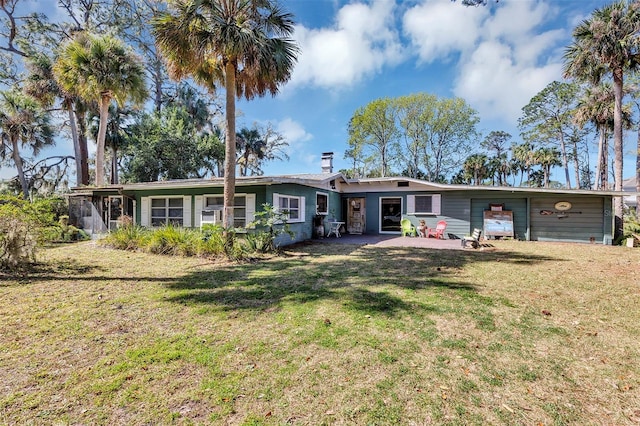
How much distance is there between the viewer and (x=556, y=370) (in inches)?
106

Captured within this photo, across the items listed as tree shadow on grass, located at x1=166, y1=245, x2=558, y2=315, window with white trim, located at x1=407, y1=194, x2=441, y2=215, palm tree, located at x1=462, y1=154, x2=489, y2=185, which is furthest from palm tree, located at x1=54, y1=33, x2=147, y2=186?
palm tree, located at x1=462, y1=154, x2=489, y2=185

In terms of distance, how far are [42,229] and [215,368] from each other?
671 centimetres

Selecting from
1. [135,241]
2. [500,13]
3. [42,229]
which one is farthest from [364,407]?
[500,13]

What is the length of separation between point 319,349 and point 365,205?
1289cm

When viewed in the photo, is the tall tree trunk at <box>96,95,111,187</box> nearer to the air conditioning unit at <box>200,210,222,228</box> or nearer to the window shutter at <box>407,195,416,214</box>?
the air conditioning unit at <box>200,210,222,228</box>

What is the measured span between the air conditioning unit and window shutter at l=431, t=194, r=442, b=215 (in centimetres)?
954

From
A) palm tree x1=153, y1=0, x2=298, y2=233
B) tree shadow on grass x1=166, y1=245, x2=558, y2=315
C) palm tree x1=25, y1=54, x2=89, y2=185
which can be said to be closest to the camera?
tree shadow on grass x1=166, y1=245, x2=558, y2=315

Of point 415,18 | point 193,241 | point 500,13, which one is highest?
point 415,18

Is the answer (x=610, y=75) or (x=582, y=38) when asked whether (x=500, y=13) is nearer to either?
(x=582, y=38)

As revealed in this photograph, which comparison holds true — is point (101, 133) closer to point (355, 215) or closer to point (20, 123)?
point (20, 123)

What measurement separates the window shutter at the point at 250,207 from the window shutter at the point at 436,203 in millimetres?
8489

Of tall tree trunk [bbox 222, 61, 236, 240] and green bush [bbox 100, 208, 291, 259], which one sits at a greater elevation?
tall tree trunk [bbox 222, 61, 236, 240]

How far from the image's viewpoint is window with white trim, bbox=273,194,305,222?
10.7 m

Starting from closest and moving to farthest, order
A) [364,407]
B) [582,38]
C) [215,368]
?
[364,407], [215,368], [582,38]
